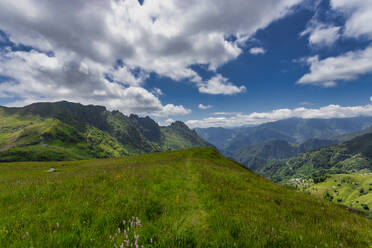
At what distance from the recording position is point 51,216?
4.68 m

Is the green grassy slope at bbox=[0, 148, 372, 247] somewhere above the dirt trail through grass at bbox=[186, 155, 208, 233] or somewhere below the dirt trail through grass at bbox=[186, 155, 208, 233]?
above

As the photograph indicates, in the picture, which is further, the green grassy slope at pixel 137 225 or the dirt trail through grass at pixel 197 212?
the dirt trail through grass at pixel 197 212

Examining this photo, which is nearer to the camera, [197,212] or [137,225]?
[137,225]

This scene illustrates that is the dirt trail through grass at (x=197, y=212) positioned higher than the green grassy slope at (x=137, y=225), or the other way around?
the green grassy slope at (x=137, y=225)

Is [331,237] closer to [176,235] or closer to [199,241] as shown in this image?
[199,241]

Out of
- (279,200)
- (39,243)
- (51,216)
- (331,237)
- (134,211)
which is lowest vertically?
(279,200)

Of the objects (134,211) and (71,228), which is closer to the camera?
(71,228)

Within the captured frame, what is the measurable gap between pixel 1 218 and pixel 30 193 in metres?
3.11

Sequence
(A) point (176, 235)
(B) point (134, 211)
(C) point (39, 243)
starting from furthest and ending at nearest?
(B) point (134, 211) < (A) point (176, 235) < (C) point (39, 243)

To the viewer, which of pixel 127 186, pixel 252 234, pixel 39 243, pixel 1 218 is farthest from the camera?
pixel 127 186

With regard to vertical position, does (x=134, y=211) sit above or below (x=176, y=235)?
below

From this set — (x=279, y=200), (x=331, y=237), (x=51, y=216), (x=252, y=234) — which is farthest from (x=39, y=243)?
(x=279, y=200)

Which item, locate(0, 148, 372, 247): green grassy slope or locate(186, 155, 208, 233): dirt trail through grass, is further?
locate(186, 155, 208, 233): dirt trail through grass

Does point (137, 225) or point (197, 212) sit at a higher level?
point (137, 225)
